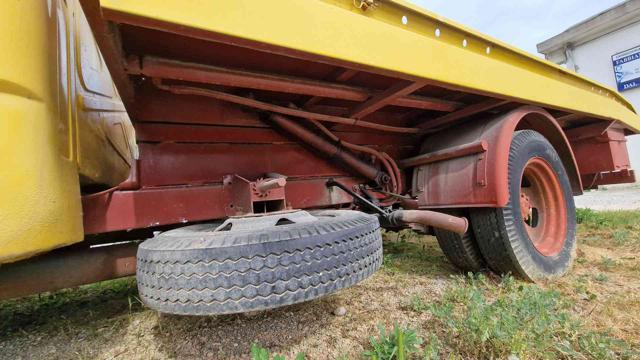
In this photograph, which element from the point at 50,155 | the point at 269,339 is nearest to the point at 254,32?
the point at 50,155

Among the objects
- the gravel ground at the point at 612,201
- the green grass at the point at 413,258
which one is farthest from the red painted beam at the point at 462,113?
the gravel ground at the point at 612,201

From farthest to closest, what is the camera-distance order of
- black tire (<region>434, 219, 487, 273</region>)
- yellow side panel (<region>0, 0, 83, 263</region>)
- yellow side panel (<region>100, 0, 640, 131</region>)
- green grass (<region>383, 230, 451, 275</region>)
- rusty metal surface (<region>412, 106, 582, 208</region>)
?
green grass (<region>383, 230, 451, 275</region>) < black tire (<region>434, 219, 487, 273</region>) < rusty metal surface (<region>412, 106, 582, 208</region>) < yellow side panel (<region>100, 0, 640, 131</region>) < yellow side panel (<region>0, 0, 83, 263</region>)

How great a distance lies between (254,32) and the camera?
3.52 feet

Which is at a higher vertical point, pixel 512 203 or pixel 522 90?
pixel 522 90

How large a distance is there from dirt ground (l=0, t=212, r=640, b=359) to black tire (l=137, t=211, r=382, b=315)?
0.39 meters

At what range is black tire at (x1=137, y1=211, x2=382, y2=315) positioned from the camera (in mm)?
1066

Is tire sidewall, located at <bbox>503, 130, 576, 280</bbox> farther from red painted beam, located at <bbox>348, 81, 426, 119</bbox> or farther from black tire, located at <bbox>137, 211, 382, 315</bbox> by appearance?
black tire, located at <bbox>137, 211, 382, 315</bbox>

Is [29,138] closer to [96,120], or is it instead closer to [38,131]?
[38,131]

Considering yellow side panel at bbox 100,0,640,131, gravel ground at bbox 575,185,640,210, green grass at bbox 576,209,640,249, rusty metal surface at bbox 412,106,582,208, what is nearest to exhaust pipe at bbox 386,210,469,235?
rusty metal surface at bbox 412,106,582,208

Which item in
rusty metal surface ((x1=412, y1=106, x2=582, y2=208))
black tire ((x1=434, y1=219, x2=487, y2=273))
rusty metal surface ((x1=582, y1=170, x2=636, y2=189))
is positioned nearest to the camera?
rusty metal surface ((x1=412, y1=106, x2=582, y2=208))

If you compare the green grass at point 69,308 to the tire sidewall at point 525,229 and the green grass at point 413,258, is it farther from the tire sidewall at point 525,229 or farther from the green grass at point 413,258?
the tire sidewall at point 525,229

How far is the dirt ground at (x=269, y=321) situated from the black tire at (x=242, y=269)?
0.39m

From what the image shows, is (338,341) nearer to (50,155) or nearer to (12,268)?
(50,155)

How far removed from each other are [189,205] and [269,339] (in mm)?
780
